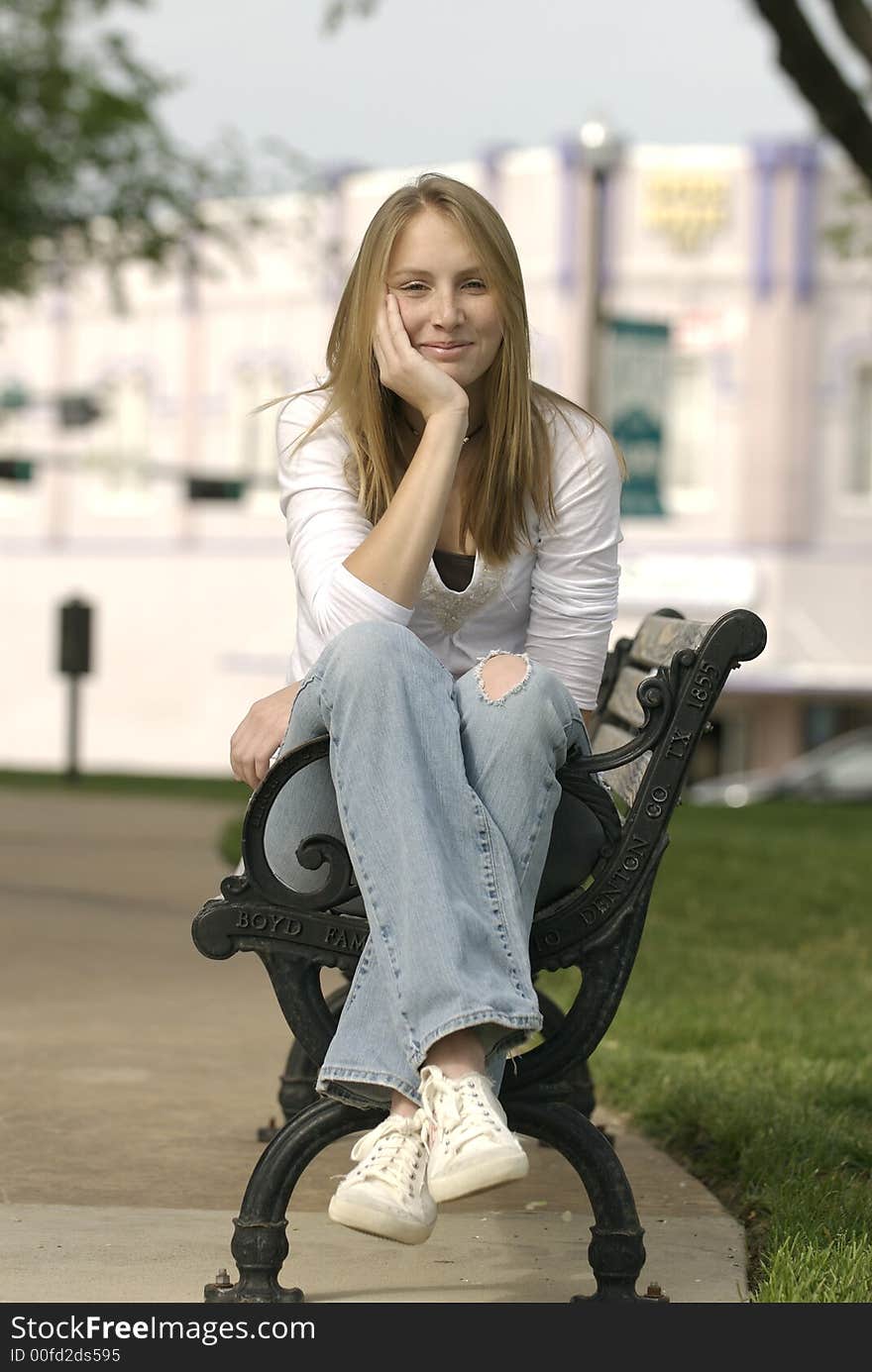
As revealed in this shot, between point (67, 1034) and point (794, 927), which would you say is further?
point (794, 927)

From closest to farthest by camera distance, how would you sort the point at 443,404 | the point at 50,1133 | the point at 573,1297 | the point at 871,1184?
the point at 573,1297 < the point at 443,404 < the point at 871,1184 < the point at 50,1133

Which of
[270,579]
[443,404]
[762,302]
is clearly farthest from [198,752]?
[443,404]

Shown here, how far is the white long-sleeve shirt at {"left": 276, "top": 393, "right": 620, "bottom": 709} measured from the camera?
11.1 ft

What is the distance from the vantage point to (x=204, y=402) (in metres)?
36.1

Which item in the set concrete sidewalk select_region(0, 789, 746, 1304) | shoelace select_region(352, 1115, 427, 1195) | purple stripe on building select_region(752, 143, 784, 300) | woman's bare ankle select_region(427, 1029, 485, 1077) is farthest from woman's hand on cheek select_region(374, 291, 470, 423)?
purple stripe on building select_region(752, 143, 784, 300)

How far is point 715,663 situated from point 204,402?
110 ft

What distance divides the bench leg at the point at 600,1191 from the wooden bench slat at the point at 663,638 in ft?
2.28

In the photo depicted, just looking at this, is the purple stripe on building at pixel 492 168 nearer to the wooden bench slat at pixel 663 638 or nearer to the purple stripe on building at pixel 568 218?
the purple stripe on building at pixel 568 218

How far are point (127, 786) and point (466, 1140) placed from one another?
51.5 feet

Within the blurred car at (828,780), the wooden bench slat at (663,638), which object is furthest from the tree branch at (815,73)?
the blurred car at (828,780)

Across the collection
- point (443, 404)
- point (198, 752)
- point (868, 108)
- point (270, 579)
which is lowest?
point (198, 752)

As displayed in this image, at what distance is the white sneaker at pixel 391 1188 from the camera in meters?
2.78

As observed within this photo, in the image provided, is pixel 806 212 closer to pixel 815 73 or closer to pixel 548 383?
pixel 548 383
